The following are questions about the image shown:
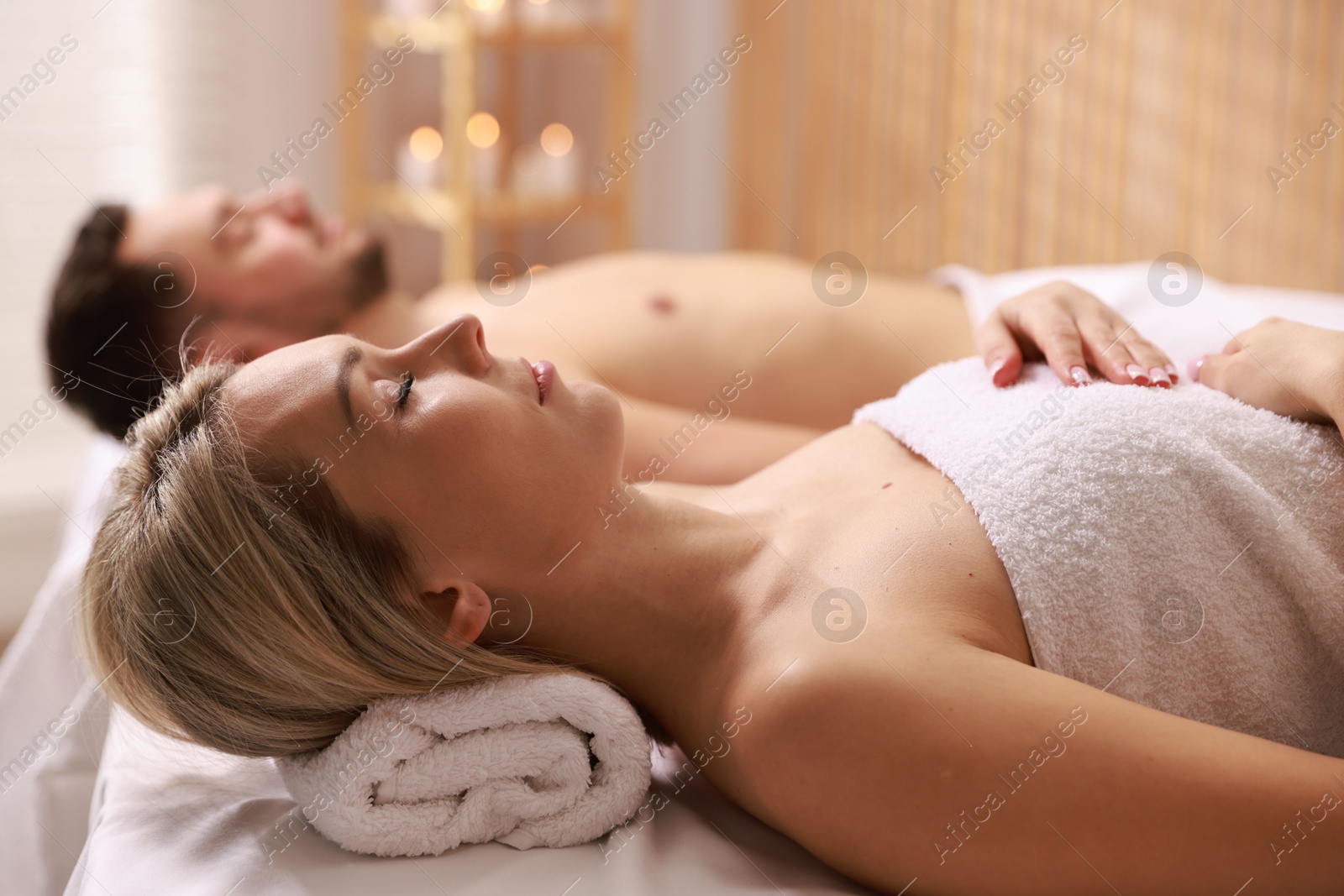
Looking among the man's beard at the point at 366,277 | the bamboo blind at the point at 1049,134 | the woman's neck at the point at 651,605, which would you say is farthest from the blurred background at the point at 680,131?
the woman's neck at the point at 651,605

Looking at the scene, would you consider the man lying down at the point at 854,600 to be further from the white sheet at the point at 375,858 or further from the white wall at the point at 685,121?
the white wall at the point at 685,121

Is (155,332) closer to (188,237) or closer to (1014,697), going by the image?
(188,237)

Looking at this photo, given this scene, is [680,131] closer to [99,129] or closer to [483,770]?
[99,129]

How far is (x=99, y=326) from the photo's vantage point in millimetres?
1648

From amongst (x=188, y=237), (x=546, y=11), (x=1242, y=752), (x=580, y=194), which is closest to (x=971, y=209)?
(x=580, y=194)

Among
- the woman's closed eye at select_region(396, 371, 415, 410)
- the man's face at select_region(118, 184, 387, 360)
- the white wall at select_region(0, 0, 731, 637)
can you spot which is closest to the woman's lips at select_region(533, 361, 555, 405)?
the woman's closed eye at select_region(396, 371, 415, 410)

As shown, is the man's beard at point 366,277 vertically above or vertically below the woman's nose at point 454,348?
below

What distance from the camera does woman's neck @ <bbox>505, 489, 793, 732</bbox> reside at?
35.2 inches

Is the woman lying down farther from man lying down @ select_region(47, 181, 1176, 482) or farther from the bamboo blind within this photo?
the bamboo blind

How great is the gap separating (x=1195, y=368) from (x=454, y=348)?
2.26 feet

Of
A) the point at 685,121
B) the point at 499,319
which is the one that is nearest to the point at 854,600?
the point at 499,319

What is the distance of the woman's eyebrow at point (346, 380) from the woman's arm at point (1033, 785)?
39 cm

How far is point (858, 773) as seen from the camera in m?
0.75

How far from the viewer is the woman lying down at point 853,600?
2.38ft
